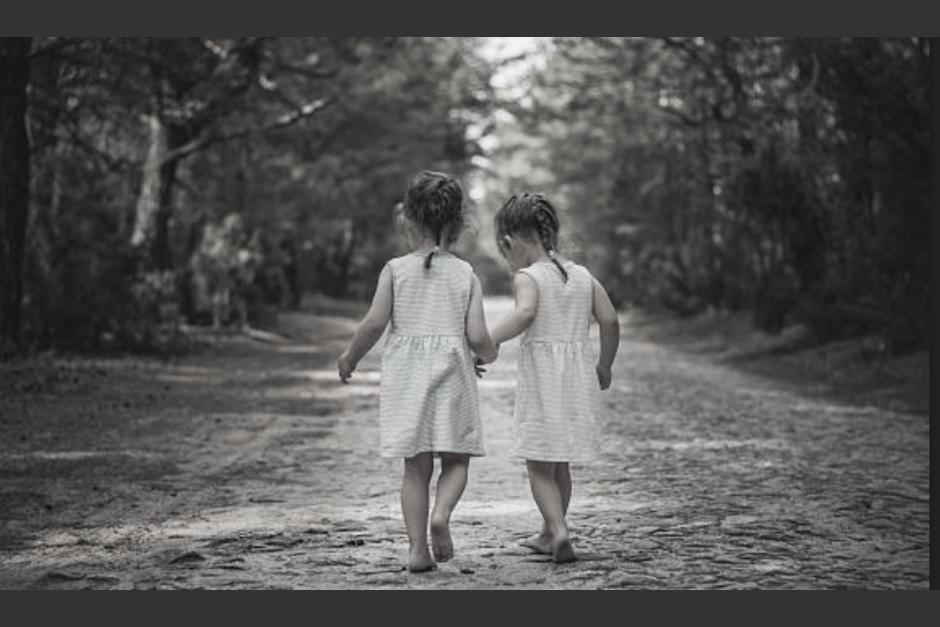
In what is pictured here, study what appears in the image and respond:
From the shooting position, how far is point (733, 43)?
74.5 ft

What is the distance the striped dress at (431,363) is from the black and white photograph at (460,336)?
0.04 feet

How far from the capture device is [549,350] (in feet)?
18.4

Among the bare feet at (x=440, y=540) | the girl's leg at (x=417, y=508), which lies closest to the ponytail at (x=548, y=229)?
the girl's leg at (x=417, y=508)

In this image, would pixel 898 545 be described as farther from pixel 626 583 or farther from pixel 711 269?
pixel 711 269

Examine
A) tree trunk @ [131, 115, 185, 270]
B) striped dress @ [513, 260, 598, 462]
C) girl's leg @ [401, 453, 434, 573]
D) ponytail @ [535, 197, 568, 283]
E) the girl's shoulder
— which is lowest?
girl's leg @ [401, 453, 434, 573]

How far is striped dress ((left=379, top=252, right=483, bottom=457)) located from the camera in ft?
17.5

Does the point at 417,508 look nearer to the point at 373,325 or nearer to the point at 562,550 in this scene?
the point at 562,550

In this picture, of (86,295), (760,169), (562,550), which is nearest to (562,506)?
(562,550)

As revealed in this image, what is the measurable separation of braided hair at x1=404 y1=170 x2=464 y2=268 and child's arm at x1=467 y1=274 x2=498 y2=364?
24cm

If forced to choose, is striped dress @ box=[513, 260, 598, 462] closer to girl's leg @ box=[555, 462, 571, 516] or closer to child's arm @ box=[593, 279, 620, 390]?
child's arm @ box=[593, 279, 620, 390]

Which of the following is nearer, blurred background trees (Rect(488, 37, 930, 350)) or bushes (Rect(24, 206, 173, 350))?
blurred background trees (Rect(488, 37, 930, 350))

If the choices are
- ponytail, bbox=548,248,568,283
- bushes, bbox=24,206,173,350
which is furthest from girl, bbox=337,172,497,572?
bushes, bbox=24,206,173,350

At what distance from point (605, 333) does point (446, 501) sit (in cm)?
105

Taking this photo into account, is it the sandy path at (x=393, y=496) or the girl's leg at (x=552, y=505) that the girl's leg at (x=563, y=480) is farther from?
the sandy path at (x=393, y=496)
